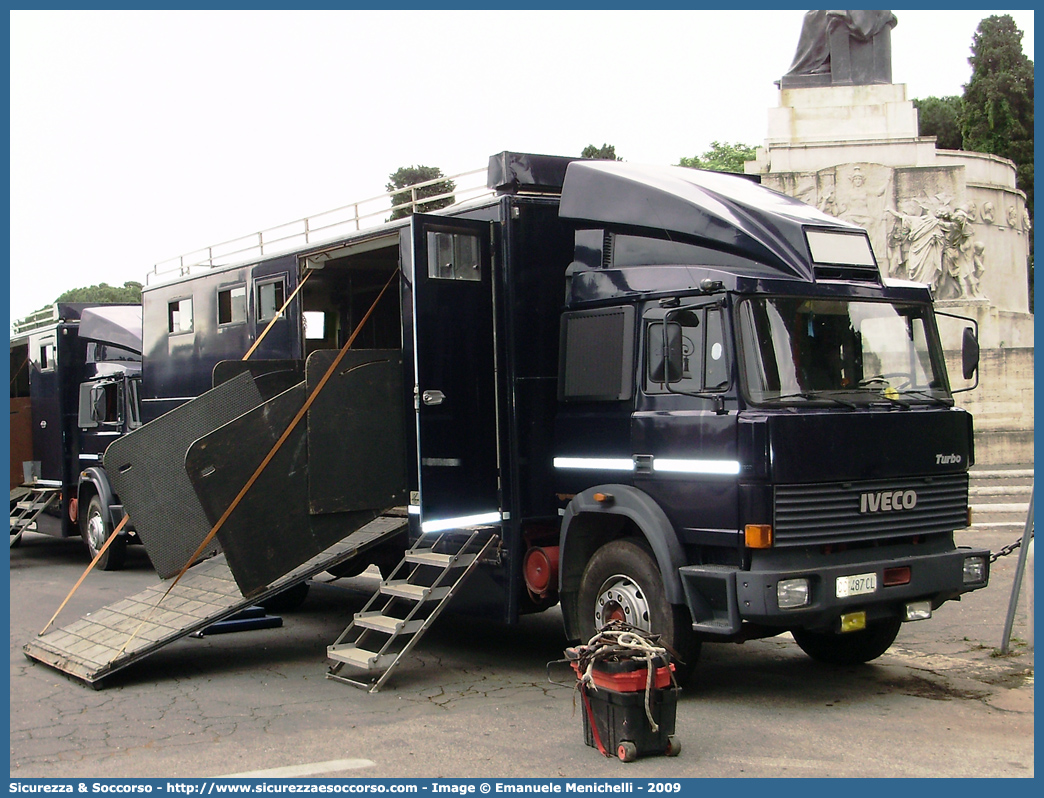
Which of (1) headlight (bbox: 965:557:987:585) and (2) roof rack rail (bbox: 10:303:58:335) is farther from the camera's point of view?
(2) roof rack rail (bbox: 10:303:58:335)

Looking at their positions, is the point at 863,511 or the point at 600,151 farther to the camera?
the point at 600,151

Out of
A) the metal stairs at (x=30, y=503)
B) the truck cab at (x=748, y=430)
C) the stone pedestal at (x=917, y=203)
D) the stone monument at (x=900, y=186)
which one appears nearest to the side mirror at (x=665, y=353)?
the truck cab at (x=748, y=430)

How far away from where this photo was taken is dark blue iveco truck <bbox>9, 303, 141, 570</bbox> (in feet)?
47.6

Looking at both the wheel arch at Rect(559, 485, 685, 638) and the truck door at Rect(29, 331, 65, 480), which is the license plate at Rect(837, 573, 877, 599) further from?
the truck door at Rect(29, 331, 65, 480)

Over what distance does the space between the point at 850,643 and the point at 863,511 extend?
1.68 meters

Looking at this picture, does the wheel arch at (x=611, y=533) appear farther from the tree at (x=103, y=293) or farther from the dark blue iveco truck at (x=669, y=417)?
Answer: the tree at (x=103, y=293)

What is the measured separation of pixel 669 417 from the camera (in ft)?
22.8

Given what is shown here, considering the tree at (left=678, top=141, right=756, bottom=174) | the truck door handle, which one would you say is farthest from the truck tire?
the tree at (left=678, top=141, right=756, bottom=174)

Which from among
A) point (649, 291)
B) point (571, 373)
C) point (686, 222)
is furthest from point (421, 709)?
point (686, 222)

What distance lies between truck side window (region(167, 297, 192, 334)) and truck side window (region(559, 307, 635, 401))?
227 inches

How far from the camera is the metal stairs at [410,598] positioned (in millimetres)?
7523

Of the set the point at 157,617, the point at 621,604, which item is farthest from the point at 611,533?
the point at 157,617

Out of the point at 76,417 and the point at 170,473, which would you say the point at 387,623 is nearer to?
the point at 170,473
